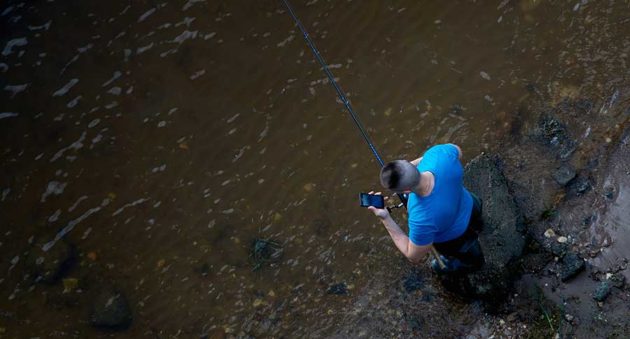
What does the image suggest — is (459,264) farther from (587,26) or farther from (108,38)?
(108,38)

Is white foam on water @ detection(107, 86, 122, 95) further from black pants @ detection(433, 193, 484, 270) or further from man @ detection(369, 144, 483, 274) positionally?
black pants @ detection(433, 193, 484, 270)

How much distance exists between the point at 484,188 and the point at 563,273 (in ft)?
3.50

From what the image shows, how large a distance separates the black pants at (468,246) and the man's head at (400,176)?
1.04m

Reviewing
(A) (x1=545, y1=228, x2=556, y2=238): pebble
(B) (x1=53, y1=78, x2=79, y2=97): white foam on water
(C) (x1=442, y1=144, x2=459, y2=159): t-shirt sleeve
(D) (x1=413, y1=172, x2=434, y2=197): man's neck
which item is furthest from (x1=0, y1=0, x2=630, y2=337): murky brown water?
(D) (x1=413, y1=172, x2=434, y2=197): man's neck

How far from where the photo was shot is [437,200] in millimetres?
4121

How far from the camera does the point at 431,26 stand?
24.3ft

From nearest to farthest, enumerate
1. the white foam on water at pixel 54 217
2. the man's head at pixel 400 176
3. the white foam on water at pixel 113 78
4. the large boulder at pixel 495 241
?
the man's head at pixel 400 176 < the large boulder at pixel 495 241 < the white foam on water at pixel 54 217 < the white foam on water at pixel 113 78

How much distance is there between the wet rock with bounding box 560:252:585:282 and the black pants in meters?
0.80

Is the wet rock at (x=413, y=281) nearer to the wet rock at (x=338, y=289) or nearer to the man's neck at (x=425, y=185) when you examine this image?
the wet rock at (x=338, y=289)

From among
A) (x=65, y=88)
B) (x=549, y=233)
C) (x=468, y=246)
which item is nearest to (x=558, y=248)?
(x=549, y=233)

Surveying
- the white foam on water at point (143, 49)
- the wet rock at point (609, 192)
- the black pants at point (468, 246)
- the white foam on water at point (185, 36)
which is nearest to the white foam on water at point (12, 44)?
the white foam on water at point (143, 49)

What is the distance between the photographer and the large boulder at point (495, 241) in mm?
5500

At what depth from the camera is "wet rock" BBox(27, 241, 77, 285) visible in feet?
22.7

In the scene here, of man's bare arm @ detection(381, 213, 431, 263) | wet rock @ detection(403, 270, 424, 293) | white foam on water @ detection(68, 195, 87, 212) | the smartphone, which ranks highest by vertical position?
the smartphone
